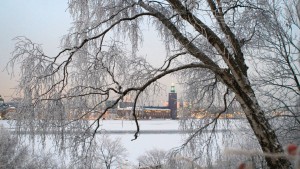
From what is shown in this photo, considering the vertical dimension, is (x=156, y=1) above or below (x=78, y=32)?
above

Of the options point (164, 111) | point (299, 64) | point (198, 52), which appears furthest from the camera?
point (164, 111)

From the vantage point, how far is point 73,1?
17.2 ft

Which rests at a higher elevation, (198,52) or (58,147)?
(198,52)

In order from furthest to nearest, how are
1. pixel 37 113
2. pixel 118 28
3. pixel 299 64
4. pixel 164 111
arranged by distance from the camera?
1. pixel 164 111
2. pixel 299 64
3. pixel 118 28
4. pixel 37 113

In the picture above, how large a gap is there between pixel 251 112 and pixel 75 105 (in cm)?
260

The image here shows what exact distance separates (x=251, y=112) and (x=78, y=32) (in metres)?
2.80

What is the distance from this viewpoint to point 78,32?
501cm

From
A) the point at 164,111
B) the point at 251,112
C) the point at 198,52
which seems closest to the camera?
the point at 251,112

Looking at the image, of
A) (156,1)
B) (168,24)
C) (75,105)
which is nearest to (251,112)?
(168,24)

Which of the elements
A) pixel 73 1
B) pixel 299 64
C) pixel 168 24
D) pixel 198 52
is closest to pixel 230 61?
pixel 198 52

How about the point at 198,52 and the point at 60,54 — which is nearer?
the point at 198,52

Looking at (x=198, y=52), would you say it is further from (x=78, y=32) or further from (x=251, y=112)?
(x=78, y=32)

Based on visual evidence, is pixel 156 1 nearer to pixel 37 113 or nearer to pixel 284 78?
pixel 37 113

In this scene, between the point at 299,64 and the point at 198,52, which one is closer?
the point at 198,52
